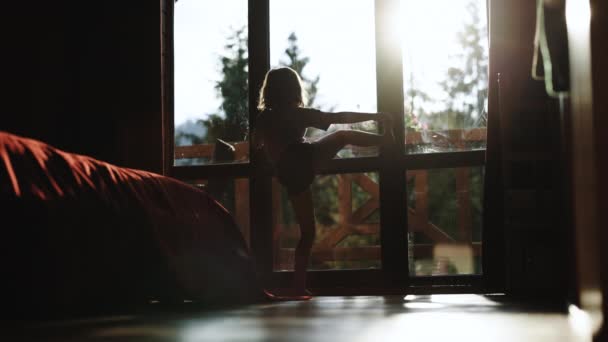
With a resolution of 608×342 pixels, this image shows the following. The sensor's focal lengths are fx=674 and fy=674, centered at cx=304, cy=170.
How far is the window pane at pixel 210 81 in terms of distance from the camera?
3715mm

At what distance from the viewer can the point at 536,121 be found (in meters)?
2.57

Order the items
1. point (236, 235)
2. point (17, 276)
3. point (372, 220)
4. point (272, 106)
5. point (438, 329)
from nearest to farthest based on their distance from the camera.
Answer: point (438, 329), point (17, 276), point (236, 235), point (272, 106), point (372, 220)

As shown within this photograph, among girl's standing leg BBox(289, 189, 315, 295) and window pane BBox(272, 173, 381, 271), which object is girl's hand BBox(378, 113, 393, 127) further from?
window pane BBox(272, 173, 381, 271)

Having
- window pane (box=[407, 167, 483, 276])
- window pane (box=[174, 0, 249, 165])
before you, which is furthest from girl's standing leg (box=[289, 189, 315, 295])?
window pane (box=[174, 0, 249, 165])

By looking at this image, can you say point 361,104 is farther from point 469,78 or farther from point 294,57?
point 469,78

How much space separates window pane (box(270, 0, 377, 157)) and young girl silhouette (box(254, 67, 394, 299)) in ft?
2.26

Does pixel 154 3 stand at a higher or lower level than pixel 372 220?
higher

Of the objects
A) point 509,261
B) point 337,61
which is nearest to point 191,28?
point 337,61

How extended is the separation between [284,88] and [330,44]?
884mm

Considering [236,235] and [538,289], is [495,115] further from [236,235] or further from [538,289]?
[236,235]

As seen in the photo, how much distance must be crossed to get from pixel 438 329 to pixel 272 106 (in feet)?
5.82

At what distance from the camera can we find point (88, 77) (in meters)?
3.82

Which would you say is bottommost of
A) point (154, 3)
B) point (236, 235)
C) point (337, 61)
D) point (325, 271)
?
point (325, 271)

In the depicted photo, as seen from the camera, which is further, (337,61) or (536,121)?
(337,61)
